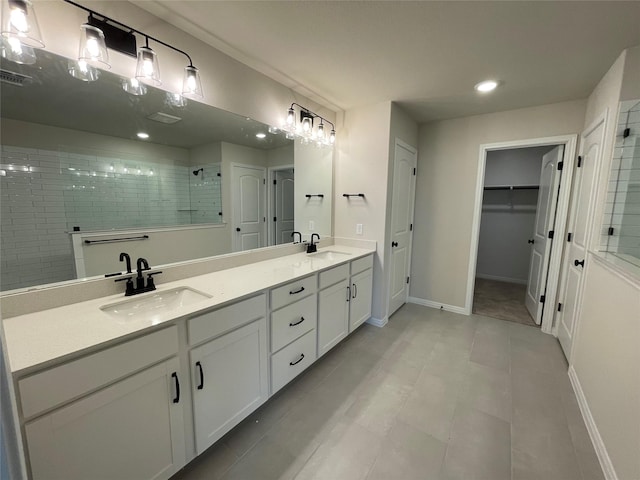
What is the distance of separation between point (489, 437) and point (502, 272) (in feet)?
12.5

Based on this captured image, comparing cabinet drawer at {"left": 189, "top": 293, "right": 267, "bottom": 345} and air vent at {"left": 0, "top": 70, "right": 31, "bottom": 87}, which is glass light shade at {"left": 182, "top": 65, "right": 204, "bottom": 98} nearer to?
air vent at {"left": 0, "top": 70, "right": 31, "bottom": 87}

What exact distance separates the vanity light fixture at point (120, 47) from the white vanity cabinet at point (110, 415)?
4.37 ft

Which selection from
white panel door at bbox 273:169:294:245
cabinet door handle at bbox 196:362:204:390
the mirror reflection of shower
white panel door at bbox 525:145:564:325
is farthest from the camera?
white panel door at bbox 525:145:564:325

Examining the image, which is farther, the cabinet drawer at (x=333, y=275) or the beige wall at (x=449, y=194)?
the beige wall at (x=449, y=194)

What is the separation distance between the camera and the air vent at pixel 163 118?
164 cm

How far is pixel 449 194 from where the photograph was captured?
3277 millimetres

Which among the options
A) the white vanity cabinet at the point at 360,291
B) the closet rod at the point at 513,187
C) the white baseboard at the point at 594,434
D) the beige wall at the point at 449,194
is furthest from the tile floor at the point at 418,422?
the closet rod at the point at 513,187

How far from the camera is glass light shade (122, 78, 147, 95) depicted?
4.80 ft

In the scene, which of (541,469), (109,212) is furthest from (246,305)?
(541,469)

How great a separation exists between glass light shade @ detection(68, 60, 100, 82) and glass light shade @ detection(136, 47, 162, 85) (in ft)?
0.61

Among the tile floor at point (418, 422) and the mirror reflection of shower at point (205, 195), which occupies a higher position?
the mirror reflection of shower at point (205, 195)

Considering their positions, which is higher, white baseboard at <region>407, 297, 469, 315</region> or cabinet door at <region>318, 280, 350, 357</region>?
cabinet door at <region>318, 280, 350, 357</region>

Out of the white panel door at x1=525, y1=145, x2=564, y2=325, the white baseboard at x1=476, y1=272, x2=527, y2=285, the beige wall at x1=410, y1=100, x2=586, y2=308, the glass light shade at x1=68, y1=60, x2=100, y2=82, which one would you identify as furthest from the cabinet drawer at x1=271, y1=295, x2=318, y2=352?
the white baseboard at x1=476, y1=272, x2=527, y2=285

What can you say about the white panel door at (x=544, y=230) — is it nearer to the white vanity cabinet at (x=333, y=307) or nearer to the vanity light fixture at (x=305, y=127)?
the white vanity cabinet at (x=333, y=307)
